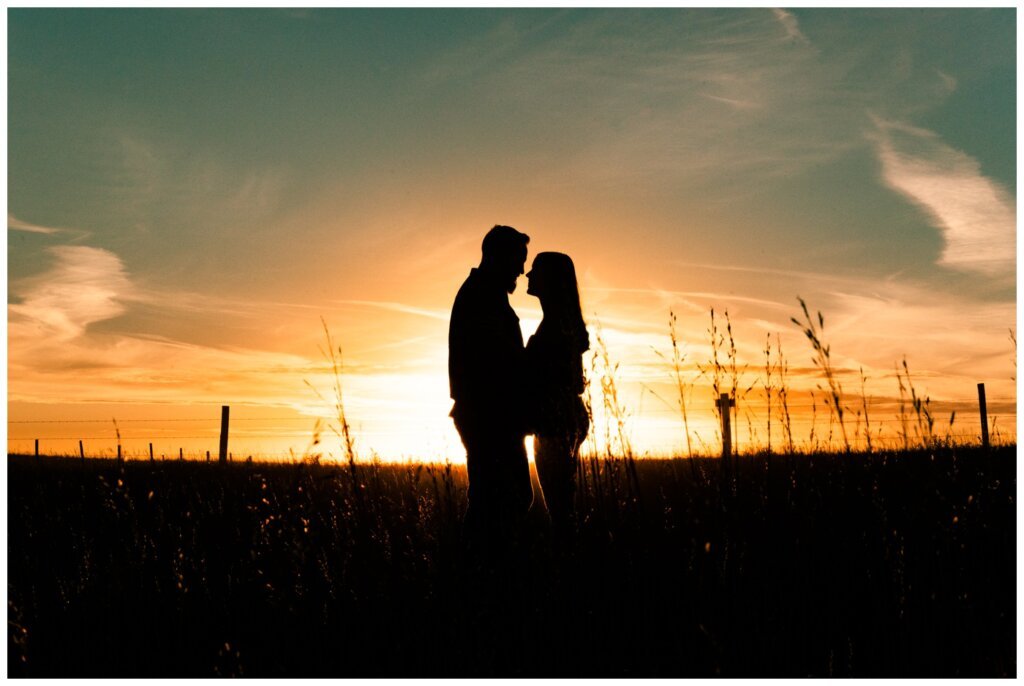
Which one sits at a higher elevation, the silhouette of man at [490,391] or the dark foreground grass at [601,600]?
the silhouette of man at [490,391]

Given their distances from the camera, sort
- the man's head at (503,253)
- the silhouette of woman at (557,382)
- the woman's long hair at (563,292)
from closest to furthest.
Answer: the silhouette of woman at (557,382) < the man's head at (503,253) < the woman's long hair at (563,292)

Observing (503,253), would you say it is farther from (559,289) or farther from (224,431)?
(224,431)

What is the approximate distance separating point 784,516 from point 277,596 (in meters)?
2.43

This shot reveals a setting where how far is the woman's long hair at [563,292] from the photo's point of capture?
163 inches

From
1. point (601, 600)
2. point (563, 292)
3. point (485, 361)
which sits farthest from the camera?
point (563, 292)

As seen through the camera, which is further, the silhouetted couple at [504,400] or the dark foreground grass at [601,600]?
the silhouetted couple at [504,400]

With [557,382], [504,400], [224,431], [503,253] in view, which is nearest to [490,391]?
[504,400]

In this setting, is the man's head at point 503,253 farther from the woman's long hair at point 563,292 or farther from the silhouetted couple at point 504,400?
the woman's long hair at point 563,292

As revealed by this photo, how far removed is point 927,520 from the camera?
12.8 feet

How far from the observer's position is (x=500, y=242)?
3867 mm

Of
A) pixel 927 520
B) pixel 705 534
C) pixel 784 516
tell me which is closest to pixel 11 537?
pixel 705 534

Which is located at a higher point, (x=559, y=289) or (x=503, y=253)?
(x=503, y=253)

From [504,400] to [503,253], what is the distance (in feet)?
2.62

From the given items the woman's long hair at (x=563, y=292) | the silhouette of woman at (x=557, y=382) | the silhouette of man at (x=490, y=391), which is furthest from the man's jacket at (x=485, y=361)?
the woman's long hair at (x=563, y=292)
